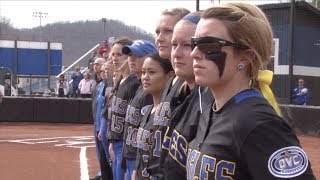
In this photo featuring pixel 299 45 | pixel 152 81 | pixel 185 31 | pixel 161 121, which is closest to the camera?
pixel 185 31

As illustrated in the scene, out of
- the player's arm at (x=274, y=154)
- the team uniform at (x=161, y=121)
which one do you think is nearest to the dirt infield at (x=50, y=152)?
the team uniform at (x=161, y=121)

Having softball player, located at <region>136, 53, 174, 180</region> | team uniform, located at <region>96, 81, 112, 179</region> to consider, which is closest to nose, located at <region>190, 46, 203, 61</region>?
softball player, located at <region>136, 53, 174, 180</region>

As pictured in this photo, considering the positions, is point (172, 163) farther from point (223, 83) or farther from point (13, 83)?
point (13, 83)

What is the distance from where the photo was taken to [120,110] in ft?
17.4

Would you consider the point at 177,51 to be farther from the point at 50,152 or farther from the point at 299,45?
the point at 299,45

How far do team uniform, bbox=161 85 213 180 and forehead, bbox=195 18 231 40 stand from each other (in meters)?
0.39

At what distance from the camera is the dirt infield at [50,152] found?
891cm

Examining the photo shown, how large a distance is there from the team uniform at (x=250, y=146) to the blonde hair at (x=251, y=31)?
0.43ft

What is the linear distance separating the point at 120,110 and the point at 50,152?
6.79 m

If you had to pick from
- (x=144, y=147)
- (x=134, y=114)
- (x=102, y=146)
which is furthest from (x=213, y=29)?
(x=102, y=146)

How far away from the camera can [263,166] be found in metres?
1.80

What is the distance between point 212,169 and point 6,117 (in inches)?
708

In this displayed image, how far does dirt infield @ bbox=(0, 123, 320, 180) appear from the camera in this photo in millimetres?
8906

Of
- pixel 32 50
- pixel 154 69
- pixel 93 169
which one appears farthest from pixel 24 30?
pixel 154 69
